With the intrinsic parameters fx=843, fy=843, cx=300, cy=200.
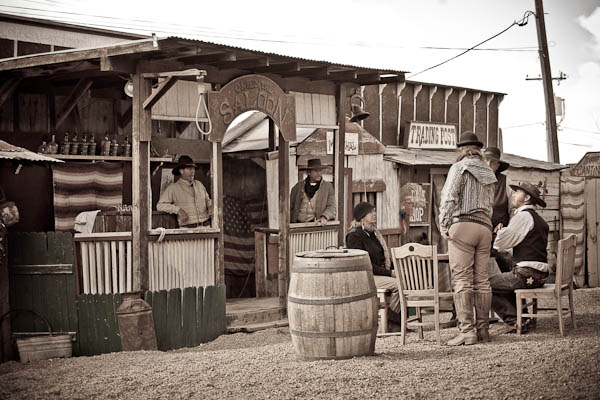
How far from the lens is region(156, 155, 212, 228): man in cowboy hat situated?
11080 mm

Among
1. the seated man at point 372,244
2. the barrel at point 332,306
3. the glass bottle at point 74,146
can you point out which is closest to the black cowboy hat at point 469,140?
the seated man at point 372,244

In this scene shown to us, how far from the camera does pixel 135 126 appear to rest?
380 inches

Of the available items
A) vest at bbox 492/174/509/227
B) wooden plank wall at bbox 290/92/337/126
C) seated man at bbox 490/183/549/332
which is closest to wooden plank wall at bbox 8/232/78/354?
wooden plank wall at bbox 290/92/337/126

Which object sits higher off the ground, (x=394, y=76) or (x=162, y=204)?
(x=394, y=76)

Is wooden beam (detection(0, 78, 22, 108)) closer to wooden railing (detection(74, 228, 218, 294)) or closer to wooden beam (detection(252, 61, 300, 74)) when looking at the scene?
wooden railing (detection(74, 228, 218, 294))

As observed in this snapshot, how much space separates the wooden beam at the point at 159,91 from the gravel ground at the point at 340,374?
281cm

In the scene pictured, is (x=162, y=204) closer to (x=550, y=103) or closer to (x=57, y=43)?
(x=57, y=43)

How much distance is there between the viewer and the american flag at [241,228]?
13.6 metres

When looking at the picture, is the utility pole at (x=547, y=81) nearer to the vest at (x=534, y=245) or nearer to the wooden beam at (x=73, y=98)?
the vest at (x=534, y=245)

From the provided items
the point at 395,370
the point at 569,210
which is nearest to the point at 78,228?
the point at 395,370

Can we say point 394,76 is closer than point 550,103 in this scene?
Yes

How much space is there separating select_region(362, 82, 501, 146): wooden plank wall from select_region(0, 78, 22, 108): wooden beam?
30.3 ft

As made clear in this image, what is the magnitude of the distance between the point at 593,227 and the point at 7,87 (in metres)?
11.2

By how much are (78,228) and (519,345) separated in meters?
5.35
